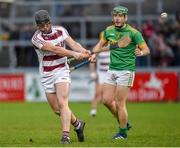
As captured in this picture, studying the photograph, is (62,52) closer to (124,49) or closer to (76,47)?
(76,47)

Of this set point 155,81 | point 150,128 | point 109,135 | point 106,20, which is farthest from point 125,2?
point 109,135

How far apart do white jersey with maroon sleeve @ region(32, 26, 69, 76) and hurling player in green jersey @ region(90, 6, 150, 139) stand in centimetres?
150

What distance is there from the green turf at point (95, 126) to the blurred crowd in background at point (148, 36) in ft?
10.4

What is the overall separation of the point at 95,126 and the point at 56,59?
17.4 feet

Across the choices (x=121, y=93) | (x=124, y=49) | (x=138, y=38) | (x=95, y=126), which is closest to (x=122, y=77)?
(x=121, y=93)

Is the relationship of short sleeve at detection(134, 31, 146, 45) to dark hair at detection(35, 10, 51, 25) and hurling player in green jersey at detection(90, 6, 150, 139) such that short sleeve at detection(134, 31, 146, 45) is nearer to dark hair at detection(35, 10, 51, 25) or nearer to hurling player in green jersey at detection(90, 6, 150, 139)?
hurling player in green jersey at detection(90, 6, 150, 139)

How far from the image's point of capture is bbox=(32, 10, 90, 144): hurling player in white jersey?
48.1 ft

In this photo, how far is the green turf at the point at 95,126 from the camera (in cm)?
→ 1497

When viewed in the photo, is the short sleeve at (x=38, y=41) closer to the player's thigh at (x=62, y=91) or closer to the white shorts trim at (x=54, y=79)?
the white shorts trim at (x=54, y=79)

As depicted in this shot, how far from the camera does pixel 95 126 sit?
20.0 m

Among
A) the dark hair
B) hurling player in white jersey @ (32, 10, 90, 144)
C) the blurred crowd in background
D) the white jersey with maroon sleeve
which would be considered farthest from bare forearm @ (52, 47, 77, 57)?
the blurred crowd in background

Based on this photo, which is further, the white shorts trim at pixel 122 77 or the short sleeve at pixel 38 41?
the white shorts trim at pixel 122 77

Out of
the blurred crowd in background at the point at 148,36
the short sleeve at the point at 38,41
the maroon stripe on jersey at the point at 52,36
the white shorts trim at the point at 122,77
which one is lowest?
the blurred crowd in background at the point at 148,36

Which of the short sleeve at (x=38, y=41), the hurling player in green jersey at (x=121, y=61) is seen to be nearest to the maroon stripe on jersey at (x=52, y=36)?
the short sleeve at (x=38, y=41)
